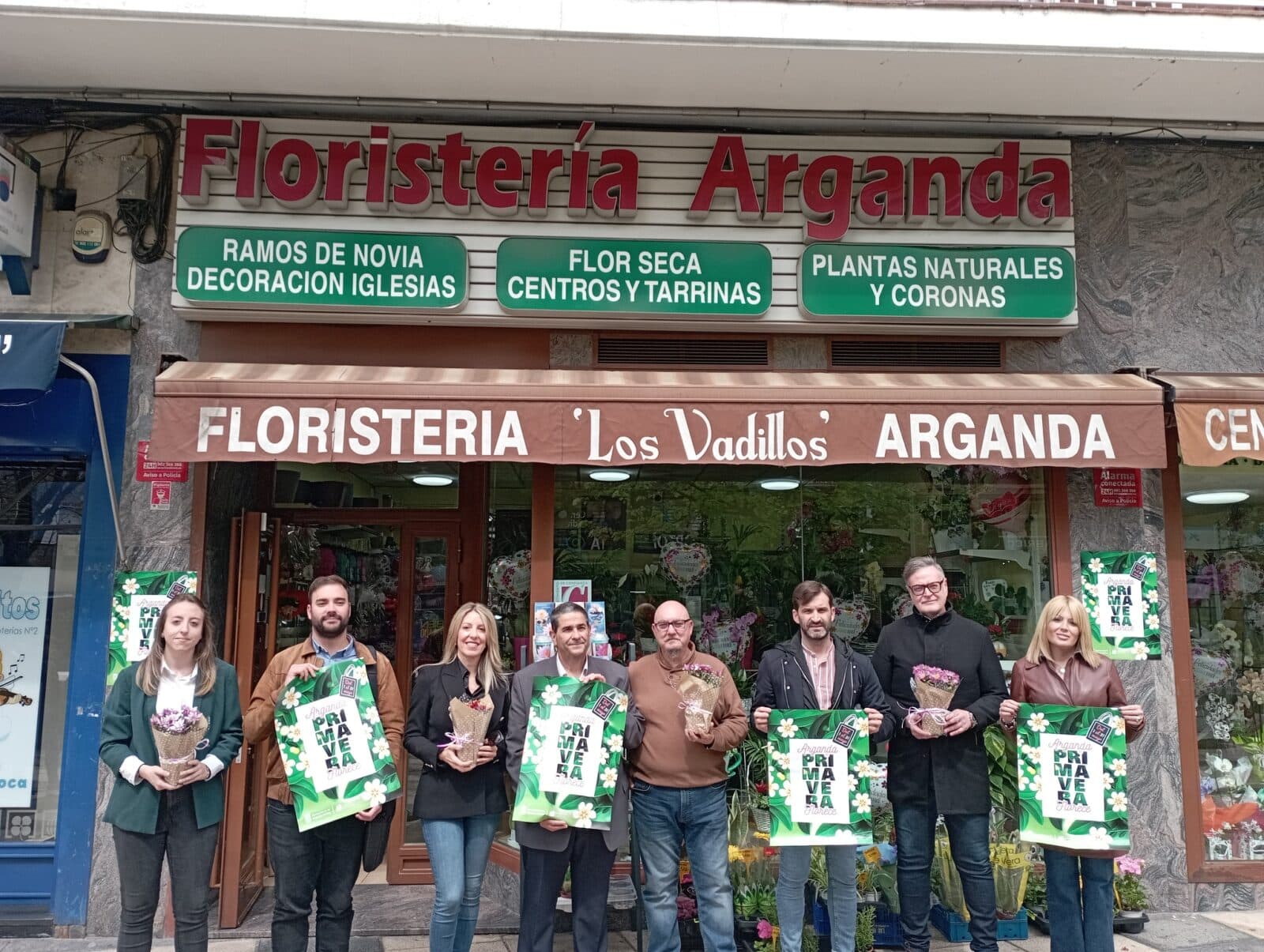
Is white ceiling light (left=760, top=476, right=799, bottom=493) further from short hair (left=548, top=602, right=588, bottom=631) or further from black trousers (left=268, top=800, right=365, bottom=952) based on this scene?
black trousers (left=268, top=800, right=365, bottom=952)

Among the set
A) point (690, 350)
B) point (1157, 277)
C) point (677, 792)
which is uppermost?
point (1157, 277)

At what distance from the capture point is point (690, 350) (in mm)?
6289

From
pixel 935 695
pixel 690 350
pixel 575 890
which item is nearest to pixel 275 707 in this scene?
pixel 575 890

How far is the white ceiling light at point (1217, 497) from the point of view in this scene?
6.40 meters

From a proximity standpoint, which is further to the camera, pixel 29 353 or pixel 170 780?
pixel 29 353

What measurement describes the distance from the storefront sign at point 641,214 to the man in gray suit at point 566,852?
8.24ft

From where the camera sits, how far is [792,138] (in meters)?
6.23

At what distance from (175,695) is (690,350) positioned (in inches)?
144

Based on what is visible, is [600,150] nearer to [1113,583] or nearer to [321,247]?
[321,247]

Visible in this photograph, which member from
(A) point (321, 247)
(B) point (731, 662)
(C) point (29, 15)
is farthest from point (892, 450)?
(C) point (29, 15)

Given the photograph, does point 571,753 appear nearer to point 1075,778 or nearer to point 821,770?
point 821,770

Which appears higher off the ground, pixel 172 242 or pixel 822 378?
pixel 172 242

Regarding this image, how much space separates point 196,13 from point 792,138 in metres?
3.58

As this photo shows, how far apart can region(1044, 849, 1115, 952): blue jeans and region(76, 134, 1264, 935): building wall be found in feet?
5.50
